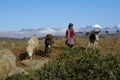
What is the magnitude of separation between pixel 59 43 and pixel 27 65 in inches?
303

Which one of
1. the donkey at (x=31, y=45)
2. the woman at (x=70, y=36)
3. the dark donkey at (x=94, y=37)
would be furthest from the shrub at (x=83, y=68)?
the dark donkey at (x=94, y=37)

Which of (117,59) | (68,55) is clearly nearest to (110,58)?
(117,59)

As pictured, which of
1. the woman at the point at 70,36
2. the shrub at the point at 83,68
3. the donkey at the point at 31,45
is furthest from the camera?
the donkey at the point at 31,45

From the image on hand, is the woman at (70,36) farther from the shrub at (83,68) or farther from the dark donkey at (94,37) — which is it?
the shrub at (83,68)

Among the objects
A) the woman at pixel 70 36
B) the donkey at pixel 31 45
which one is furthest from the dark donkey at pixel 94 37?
the donkey at pixel 31 45

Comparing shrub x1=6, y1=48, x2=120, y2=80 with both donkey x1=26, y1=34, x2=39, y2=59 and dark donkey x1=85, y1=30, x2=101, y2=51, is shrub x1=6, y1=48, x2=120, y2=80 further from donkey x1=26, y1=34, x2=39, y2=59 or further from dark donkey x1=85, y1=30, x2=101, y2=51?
dark donkey x1=85, y1=30, x2=101, y2=51

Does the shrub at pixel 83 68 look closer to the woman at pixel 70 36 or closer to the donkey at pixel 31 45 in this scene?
the woman at pixel 70 36

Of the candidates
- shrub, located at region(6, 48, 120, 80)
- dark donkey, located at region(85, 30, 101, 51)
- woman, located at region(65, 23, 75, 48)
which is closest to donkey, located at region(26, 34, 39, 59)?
woman, located at region(65, 23, 75, 48)

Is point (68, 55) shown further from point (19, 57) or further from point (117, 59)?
point (19, 57)

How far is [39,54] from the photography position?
28.2 m

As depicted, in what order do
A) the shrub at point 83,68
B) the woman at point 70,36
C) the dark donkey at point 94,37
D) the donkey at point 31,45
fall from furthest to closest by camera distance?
the dark donkey at point 94,37 < the donkey at point 31,45 < the woman at point 70,36 < the shrub at point 83,68

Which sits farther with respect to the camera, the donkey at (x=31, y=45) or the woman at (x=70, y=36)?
the donkey at (x=31, y=45)

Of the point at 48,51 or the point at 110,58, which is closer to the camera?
the point at 110,58

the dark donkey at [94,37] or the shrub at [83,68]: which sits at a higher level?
the dark donkey at [94,37]
